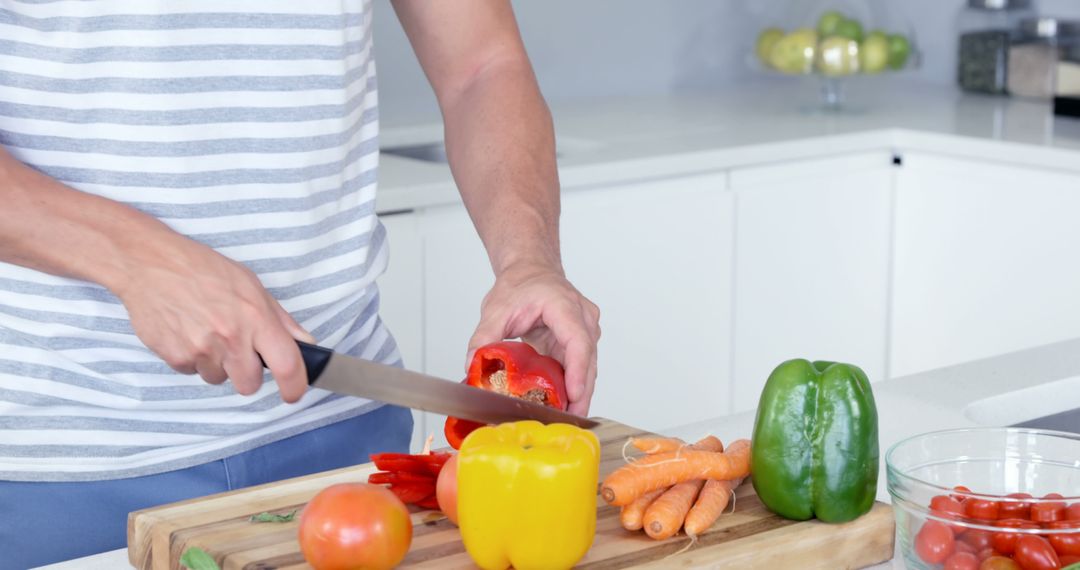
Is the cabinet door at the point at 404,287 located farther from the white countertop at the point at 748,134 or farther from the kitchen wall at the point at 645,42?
the kitchen wall at the point at 645,42

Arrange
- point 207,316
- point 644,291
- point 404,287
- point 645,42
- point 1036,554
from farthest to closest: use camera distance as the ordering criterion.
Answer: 1. point 645,42
2. point 644,291
3. point 404,287
4. point 207,316
5. point 1036,554

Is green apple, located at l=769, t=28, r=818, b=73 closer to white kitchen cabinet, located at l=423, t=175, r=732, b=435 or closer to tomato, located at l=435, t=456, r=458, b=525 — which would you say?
white kitchen cabinet, located at l=423, t=175, r=732, b=435

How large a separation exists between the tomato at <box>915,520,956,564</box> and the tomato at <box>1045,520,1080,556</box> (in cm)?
6

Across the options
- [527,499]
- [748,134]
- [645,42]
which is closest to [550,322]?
[527,499]

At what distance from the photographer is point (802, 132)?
269 cm

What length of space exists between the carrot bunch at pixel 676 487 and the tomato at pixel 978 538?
0.60 ft

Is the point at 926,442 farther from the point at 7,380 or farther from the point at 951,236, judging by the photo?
the point at 951,236

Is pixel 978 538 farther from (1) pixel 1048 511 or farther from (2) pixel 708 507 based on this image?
(2) pixel 708 507

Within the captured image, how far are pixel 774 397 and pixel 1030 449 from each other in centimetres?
19

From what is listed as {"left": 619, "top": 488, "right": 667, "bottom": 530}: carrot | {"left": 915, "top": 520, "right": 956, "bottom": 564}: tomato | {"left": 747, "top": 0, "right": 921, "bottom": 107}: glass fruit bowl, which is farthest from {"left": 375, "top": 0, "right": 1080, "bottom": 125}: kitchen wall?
{"left": 915, "top": 520, "right": 956, "bottom": 564}: tomato

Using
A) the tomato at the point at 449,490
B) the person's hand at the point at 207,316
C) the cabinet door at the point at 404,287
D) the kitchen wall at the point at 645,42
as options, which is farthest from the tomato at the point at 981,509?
the kitchen wall at the point at 645,42

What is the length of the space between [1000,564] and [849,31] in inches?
87.2

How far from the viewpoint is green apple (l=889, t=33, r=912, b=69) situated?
294 cm

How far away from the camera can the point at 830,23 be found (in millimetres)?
2971
